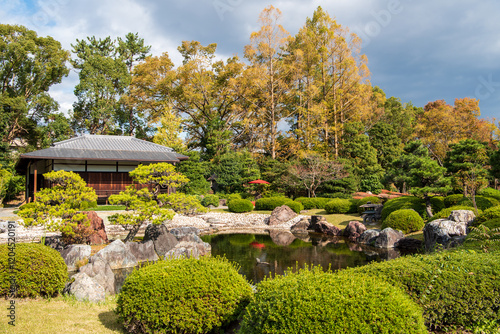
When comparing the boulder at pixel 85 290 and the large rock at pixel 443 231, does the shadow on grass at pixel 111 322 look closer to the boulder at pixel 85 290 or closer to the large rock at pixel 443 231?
the boulder at pixel 85 290

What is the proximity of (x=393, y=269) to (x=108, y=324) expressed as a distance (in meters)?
3.48

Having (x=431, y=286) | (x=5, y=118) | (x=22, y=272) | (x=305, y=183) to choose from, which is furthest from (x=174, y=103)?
(x=431, y=286)

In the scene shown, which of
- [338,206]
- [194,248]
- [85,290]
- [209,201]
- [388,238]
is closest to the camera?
[85,290]

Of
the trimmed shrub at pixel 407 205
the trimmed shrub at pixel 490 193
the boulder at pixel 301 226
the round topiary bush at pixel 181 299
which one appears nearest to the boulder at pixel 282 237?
the boulder at pixel 301 226

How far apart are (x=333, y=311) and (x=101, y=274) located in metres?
5.68

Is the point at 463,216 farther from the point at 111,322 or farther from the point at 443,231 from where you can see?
the point at 111,322

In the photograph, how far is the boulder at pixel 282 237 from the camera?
518 inches

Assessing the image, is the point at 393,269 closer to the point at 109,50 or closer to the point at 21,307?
the point at 21,307

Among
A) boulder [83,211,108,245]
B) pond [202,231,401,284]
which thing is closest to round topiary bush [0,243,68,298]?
pond [202,231,401,284]

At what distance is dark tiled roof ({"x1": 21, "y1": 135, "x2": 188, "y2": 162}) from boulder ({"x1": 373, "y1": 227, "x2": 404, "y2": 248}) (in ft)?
42.2

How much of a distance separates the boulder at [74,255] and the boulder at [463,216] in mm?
10823

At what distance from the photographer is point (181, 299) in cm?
356

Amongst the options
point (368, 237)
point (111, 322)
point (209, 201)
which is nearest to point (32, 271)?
point (111, 322)

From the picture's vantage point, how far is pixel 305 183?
22.9 m
